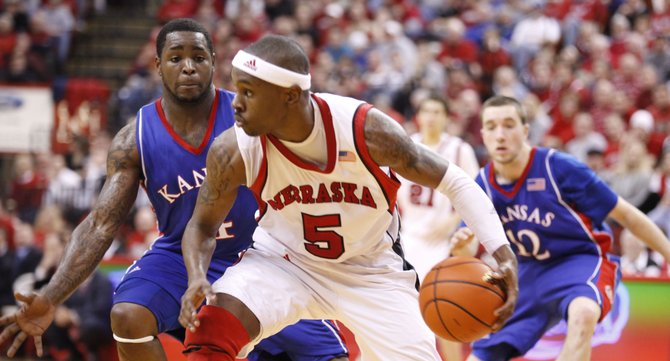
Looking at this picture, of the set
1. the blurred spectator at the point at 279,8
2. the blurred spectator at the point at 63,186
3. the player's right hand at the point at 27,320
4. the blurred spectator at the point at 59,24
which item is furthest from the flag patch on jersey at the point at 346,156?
the blurred spectator at the point at 59,24

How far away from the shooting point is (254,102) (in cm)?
427

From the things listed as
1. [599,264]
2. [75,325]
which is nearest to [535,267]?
[599,264]

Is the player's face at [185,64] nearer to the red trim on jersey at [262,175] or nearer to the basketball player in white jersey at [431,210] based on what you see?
the red trim on jersey at [262,175]

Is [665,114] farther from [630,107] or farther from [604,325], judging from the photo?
[604,325]

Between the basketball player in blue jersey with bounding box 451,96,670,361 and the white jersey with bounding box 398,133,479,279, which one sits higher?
the basketball player in blue jersey with bounding box 451,96,670,361

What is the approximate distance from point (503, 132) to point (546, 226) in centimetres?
65

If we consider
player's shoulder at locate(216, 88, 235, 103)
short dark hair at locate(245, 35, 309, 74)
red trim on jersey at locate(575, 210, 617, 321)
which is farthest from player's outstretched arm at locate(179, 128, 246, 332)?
red trim on jersey at locate(575, 210, 617, 321)

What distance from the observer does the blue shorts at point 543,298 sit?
5.98 metres

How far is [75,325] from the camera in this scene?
973 cm

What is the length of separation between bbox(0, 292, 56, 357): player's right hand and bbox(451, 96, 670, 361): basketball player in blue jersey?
9.02ft

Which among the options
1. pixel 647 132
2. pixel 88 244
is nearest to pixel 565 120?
pixel 647 132

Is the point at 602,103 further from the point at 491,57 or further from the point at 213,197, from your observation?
the point at 213,197

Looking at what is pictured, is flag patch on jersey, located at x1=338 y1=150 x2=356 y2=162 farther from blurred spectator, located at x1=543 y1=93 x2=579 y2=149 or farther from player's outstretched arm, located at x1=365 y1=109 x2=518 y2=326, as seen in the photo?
blurred spectator, located at x1=543 y1=93 x2=579 y2=149

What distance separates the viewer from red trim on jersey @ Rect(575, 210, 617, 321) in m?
5.91
